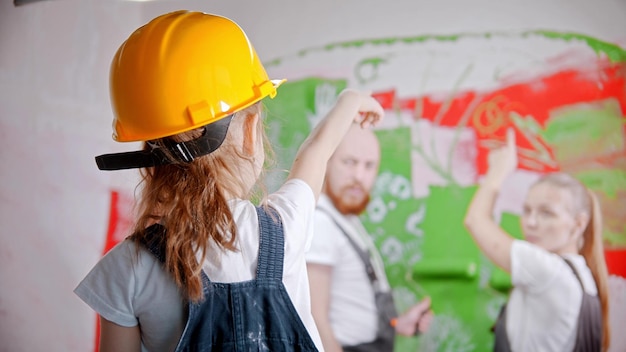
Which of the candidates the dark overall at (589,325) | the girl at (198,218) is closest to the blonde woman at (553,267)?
the dark overall at (589,325)

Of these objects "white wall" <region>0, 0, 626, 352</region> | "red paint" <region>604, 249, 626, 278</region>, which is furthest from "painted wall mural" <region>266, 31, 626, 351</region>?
"white wall" <region>0, 0, 626, 352</region>

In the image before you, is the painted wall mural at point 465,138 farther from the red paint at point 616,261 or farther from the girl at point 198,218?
the girl at point 198,218

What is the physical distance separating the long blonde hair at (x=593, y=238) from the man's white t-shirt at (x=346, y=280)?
546 millimetres

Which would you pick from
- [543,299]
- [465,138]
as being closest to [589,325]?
[543,299]

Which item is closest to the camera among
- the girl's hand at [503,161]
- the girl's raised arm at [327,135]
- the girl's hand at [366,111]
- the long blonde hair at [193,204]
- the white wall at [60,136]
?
the long blonde hair at [193,204]

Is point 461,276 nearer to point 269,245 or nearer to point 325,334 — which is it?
point 325,334

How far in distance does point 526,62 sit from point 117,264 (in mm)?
1535

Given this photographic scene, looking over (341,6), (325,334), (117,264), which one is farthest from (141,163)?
(341,6)

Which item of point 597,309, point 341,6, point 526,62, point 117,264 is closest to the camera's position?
point 117,264

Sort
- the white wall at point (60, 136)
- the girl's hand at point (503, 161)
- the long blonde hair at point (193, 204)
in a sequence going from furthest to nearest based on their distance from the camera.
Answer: the white wall at point (60, 136) → the girl's hand at point (503, 161) → the long blonde hair at point (193, 204)

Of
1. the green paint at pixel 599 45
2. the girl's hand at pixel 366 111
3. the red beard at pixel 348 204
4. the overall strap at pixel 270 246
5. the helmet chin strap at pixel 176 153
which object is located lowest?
the overall strap at pixel 270 246

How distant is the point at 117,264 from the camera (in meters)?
0.80

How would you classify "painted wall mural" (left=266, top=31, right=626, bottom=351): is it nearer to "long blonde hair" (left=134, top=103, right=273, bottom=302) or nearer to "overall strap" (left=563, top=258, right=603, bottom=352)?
"overall strap" (left=563, top=258, right=603, bottom=352)

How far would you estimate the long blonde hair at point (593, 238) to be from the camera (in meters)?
1.91
